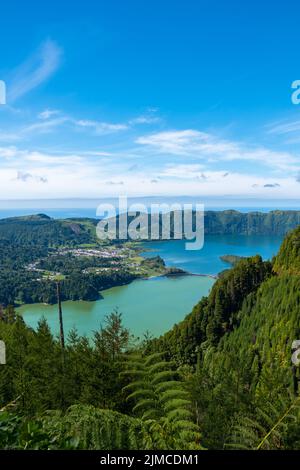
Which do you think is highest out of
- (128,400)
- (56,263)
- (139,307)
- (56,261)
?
(128,400)

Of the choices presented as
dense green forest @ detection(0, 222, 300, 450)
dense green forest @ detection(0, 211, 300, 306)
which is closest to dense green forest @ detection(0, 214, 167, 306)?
dense green forest @ detection(0, 211, 300, 306)

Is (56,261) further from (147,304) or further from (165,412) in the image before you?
(165,412)

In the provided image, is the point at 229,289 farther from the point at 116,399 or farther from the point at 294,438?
the point at 294,438

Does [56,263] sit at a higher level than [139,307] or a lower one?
higher

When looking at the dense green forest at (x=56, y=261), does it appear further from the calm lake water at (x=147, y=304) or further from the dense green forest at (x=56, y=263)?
the calm lake water at (x=147, y=304)

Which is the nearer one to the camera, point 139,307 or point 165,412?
point 165,412

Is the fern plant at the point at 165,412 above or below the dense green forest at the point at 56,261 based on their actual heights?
above

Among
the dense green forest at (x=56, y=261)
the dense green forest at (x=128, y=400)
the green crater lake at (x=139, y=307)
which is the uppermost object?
the dense green forest at (x=128, y=400)

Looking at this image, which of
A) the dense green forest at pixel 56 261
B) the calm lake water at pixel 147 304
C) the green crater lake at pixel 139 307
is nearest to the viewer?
the green crater lake at pixel 139 307

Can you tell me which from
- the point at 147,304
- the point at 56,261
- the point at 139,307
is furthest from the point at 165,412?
the point at 56,261

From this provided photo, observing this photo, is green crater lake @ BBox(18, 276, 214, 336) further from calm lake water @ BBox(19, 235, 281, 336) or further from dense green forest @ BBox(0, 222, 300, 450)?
dense green forest @ BBox(0, 222, 300, 450)

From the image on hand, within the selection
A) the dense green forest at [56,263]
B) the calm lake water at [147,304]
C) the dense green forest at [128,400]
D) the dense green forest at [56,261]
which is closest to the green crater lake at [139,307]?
the calm lake water at [147,304]
